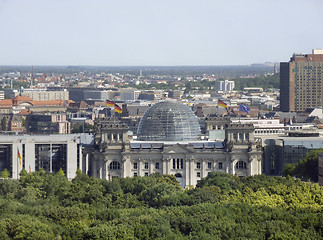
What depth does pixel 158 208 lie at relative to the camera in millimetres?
120438

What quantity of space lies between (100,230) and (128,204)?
24049mm

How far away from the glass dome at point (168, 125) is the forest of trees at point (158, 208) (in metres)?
16.3

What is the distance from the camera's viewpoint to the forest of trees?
100625 mm

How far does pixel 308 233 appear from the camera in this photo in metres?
101

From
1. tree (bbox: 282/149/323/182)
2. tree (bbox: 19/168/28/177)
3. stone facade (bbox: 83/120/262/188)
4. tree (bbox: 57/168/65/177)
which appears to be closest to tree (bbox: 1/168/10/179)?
tree (bbox: 19/168/28/177)

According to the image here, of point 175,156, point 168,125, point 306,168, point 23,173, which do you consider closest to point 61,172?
point 23,173

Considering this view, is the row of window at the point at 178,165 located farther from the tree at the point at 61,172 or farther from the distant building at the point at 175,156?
the tree at the point at 61,172

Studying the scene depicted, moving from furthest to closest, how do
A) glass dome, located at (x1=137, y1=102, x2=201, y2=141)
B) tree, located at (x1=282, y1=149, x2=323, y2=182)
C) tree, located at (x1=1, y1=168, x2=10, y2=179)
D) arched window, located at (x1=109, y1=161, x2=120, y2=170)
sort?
glass dome, located at (x1=137, y1=102, x2=201, y2=141), arched window, located at (x1=109, y1=161, x2=120, y2=170), tree, located at (x1=1, y1=168, x2=10, y2=179), tree, located at (x1=282, y1=149, x2=323, y2=182)

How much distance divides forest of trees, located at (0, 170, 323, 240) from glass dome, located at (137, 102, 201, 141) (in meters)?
16.3

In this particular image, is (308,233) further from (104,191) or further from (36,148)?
(36,148)

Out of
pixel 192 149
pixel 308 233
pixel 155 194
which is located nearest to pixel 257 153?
pixel 192 149

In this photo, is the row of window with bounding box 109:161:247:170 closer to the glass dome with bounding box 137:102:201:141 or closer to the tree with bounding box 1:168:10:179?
the glass dome with bounding box 137:102:201:141

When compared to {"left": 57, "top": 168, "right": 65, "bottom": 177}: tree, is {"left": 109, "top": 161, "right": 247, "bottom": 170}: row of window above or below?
above

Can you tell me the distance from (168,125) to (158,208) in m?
38.9
